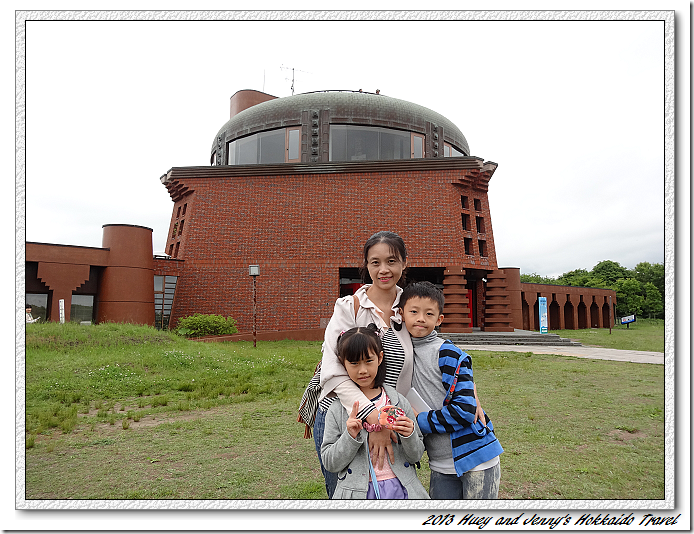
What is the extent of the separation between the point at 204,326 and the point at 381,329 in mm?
17217

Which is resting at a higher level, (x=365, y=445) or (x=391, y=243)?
(x=391, y=243)

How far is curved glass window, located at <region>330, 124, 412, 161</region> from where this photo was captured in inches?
944

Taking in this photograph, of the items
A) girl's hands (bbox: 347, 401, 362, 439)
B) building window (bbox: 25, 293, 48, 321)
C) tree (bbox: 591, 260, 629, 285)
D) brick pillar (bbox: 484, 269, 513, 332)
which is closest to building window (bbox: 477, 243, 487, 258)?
brick pillar (bbox: 484, 269, 513, 332)

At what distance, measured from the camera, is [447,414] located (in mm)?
2279

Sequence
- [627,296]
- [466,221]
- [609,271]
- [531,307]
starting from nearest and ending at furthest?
1. [466,221]
2. [531,307]
3. [627,296]
4. [609,271]

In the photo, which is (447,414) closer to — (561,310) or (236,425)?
(236,425)

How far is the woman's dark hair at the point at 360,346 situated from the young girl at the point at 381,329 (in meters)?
0.05

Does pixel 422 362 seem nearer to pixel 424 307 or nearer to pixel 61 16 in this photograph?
pixel 424 307

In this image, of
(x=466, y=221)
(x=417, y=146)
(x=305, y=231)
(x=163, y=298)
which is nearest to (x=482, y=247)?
(x=466, y=221)

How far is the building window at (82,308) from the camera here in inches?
687

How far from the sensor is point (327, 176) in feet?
71.2

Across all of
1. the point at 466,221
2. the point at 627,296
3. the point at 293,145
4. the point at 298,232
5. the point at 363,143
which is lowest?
the point at 627,296

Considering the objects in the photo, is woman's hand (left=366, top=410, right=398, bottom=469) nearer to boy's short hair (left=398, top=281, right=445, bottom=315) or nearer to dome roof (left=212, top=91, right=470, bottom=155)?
boy's short hair (left=398, top=281, right=445, bottom=315)

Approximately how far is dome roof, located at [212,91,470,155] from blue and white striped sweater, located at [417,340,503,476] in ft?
77.0
